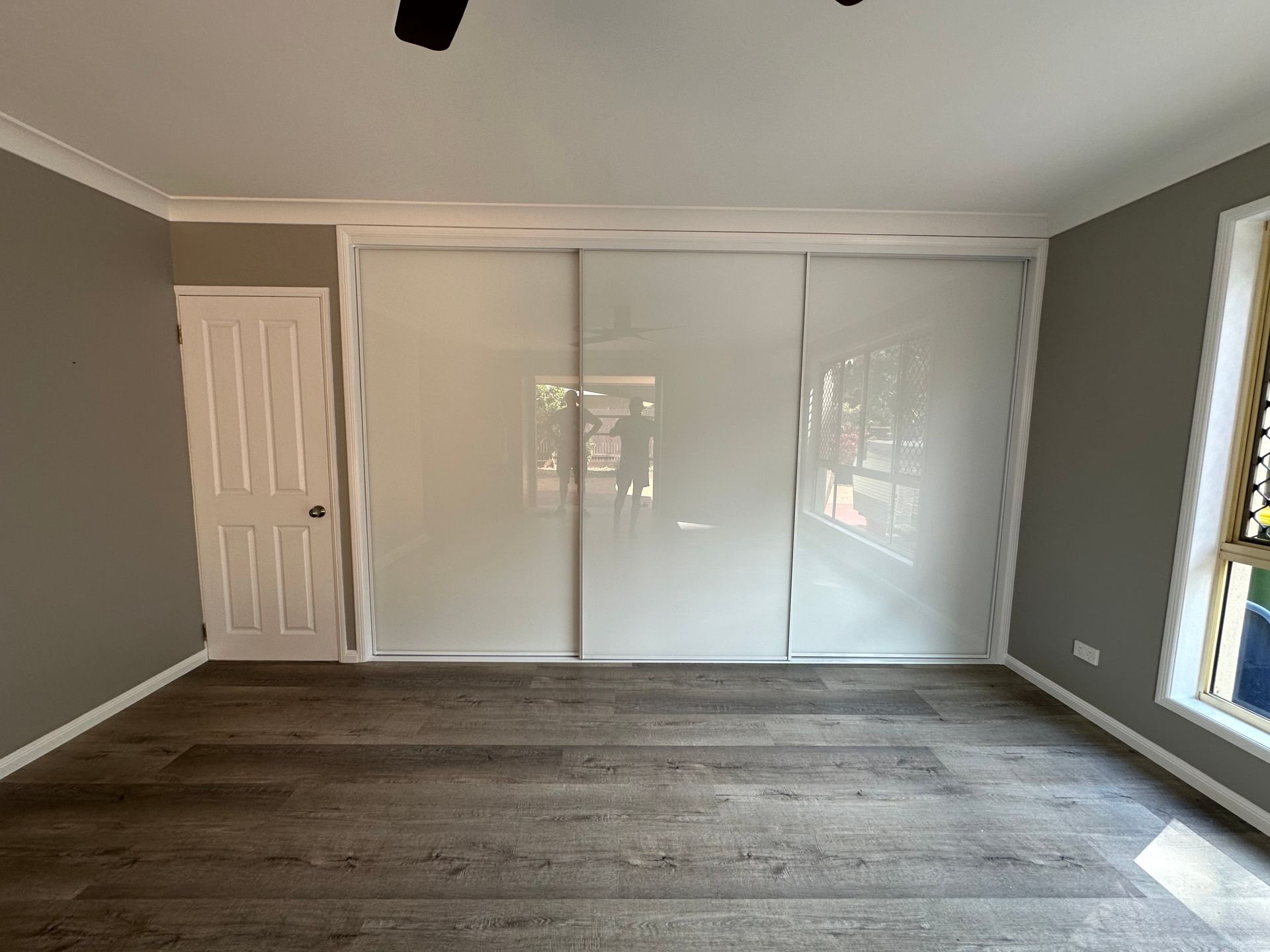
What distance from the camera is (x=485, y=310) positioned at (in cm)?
274

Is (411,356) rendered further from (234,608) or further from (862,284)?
(862,284)

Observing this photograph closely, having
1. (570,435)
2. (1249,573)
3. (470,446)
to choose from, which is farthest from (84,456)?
(1249,573)

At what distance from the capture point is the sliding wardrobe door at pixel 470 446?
107 inches

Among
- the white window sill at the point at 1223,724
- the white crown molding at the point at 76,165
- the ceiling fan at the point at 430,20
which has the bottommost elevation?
the white window sill at the point at 1223,724

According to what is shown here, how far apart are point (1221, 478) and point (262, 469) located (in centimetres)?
455

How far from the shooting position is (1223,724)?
1.90m

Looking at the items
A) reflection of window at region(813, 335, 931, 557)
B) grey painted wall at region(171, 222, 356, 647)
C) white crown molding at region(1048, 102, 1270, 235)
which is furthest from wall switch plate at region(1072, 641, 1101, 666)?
grey painted wall at region(171, 222, 356, 647)

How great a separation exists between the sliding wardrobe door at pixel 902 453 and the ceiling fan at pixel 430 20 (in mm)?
1891

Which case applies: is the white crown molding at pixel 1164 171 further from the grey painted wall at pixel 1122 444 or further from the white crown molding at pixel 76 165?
the white crown molding at pixel 76 165

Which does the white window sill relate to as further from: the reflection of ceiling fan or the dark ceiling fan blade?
the dark ceiling fan blade

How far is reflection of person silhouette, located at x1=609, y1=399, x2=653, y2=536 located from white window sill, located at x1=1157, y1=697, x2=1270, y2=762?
249 cm

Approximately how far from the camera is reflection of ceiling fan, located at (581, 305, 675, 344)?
8.95 ft

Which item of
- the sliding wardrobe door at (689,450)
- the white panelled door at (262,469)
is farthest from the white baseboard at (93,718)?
the sliding wardrobe door at (689,450)

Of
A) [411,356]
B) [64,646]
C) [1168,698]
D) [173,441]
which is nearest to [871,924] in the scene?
[1168,698]
